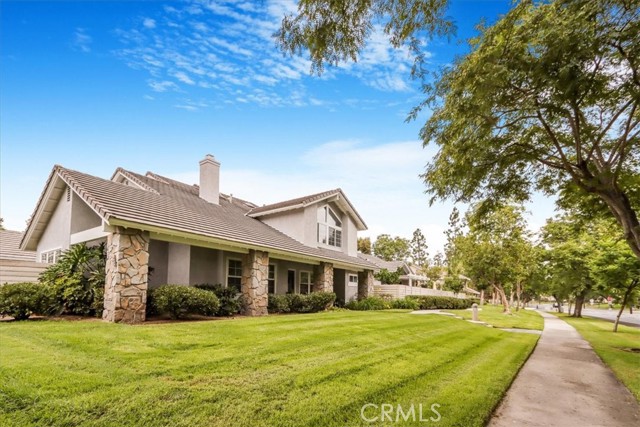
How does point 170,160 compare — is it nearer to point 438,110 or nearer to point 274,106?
point 274,106

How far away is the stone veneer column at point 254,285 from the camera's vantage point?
14.5 metres

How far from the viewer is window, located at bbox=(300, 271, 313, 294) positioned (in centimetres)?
2039

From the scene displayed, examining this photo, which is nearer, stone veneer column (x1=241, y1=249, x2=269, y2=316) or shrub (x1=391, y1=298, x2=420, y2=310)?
stone veneer column (x1=241, y1=249, x2=269, y2=316)

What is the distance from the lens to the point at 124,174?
57.9ft

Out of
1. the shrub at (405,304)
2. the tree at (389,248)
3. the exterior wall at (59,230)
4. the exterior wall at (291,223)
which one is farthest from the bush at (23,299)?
the tree at (389,248)

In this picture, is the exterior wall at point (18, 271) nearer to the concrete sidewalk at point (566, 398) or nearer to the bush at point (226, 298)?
the bush at point (226, 298)

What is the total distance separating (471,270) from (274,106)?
25169mm

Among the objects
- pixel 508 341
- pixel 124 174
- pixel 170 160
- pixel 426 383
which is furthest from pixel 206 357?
pixel 170 160

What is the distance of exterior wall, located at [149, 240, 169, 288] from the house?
0.04 meters

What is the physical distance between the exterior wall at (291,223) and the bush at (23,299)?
38.1 feet

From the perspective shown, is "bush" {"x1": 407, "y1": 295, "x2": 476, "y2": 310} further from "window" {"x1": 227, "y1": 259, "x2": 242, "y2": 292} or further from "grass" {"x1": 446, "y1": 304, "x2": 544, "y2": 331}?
"window" {"x1": 227, "y1": 259, "x2": 242, "y2": 292}

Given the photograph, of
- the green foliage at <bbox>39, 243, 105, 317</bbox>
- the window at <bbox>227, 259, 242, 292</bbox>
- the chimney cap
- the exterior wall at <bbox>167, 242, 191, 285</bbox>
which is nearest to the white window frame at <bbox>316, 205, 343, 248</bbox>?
the window at <bbox>227, 259, 242, 292</bbox>

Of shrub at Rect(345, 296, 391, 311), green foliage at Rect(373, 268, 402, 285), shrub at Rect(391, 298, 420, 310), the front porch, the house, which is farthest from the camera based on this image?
green foliage at Rect(373, 268, 402, 285)

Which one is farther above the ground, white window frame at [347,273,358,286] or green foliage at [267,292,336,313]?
white window frame at [347,273,358,286]
